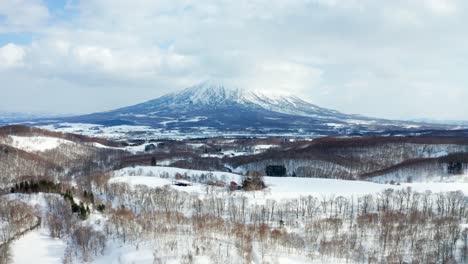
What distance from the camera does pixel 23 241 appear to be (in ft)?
118

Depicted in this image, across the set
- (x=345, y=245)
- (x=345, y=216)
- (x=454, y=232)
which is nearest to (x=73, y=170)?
(x=345, y=216)

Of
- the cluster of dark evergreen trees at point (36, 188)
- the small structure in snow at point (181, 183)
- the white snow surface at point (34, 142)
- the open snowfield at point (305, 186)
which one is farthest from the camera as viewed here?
the white snow surface at point (34, 142)

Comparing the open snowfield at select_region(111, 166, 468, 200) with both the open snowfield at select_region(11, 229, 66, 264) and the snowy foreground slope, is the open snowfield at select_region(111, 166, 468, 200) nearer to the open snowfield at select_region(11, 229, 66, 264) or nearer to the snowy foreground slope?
the snowy foreground slope

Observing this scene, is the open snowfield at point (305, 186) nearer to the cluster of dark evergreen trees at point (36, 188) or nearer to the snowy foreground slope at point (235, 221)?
the snowy foreground slope at point (235, 221)

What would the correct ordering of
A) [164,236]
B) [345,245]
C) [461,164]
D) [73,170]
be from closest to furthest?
[164,236], [345,245], [461,164], [73,170]

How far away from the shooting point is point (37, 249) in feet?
114

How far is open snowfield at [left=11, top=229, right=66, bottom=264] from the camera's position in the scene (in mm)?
32750

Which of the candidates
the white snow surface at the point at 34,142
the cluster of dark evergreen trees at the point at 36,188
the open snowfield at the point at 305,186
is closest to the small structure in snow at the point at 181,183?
the open snowfield at the point at 305,186

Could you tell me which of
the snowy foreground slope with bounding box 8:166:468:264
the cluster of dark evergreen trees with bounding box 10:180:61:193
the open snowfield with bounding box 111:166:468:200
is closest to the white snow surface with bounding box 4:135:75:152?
the snowy foreground slope with bounding box 8:166:468:264

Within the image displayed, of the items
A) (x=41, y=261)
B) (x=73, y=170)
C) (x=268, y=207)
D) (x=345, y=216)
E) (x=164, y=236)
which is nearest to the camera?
(x=41, y=261)

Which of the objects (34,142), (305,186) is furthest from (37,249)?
(34,142)

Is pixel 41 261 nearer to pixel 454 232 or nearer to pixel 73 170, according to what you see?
pixel 454 232

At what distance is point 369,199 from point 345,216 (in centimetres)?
748

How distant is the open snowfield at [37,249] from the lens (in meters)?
32.8
